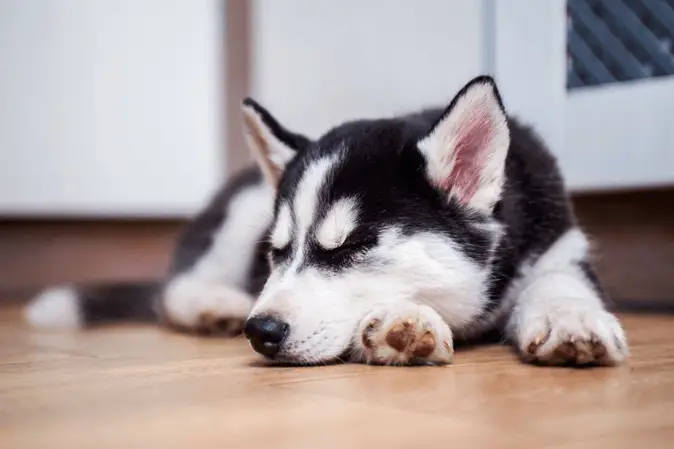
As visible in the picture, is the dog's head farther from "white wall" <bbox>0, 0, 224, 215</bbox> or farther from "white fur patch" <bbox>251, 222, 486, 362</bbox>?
"white wall" <bbox>0, 0, 224, 215</bbox>

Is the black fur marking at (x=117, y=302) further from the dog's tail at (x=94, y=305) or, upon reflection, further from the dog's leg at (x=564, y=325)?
the dog's leg at (x=564, y=325)

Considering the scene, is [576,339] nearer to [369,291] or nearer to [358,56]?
[369,291]

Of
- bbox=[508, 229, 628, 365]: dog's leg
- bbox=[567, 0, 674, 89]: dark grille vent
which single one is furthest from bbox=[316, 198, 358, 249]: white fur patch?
bbox=[567, 0, 674, 89]: dark grille vent

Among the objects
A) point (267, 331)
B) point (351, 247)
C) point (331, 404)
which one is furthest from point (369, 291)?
point (331, 404)

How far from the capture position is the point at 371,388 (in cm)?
143

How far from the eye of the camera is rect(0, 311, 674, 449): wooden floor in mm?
1054

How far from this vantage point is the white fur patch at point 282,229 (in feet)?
6.23

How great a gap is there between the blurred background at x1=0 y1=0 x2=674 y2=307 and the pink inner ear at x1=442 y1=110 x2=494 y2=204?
1.18m

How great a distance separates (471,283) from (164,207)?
9.31 feet

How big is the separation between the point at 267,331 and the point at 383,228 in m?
0.33

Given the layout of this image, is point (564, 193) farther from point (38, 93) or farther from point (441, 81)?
point (38, 93)

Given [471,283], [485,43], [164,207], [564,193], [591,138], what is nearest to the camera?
[471,283]

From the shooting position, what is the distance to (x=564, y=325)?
5.40 ft

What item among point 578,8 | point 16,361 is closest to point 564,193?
point 578,8
